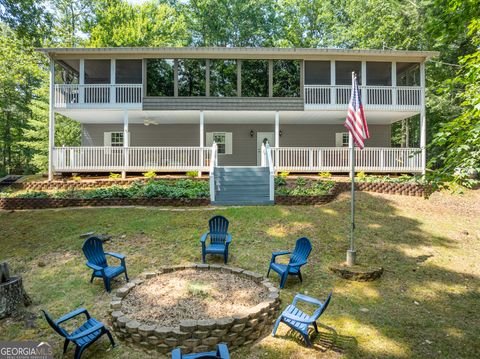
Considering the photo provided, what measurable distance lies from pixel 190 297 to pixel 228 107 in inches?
450

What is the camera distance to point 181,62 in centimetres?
1709

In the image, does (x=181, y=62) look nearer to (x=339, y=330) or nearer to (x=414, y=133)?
(x=339, y=330)

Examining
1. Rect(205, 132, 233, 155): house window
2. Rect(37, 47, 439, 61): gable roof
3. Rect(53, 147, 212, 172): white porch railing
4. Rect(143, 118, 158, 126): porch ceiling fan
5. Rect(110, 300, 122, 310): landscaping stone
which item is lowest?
Rect(110, 300, 122, 310): landscaping stone

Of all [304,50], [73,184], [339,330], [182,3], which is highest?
[182,3]

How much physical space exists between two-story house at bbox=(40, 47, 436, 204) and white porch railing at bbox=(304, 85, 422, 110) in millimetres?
50

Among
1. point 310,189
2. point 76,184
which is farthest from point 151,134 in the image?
point 310,189

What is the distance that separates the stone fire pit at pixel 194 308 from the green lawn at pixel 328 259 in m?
0.26

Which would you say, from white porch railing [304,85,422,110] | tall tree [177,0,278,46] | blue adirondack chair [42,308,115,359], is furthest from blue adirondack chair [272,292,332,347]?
tall tree [177,0,278,46]

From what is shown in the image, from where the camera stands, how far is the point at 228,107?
14.9 meters

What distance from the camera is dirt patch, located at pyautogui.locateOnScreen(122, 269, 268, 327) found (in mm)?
4453

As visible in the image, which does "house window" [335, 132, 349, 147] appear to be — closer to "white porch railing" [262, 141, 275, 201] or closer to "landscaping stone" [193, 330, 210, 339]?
"white porch railing" [262, 141, 275, 201]

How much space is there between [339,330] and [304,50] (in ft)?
43.3

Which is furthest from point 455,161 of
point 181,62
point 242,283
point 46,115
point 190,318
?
point 46,115

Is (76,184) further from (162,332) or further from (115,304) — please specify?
(162,332)
